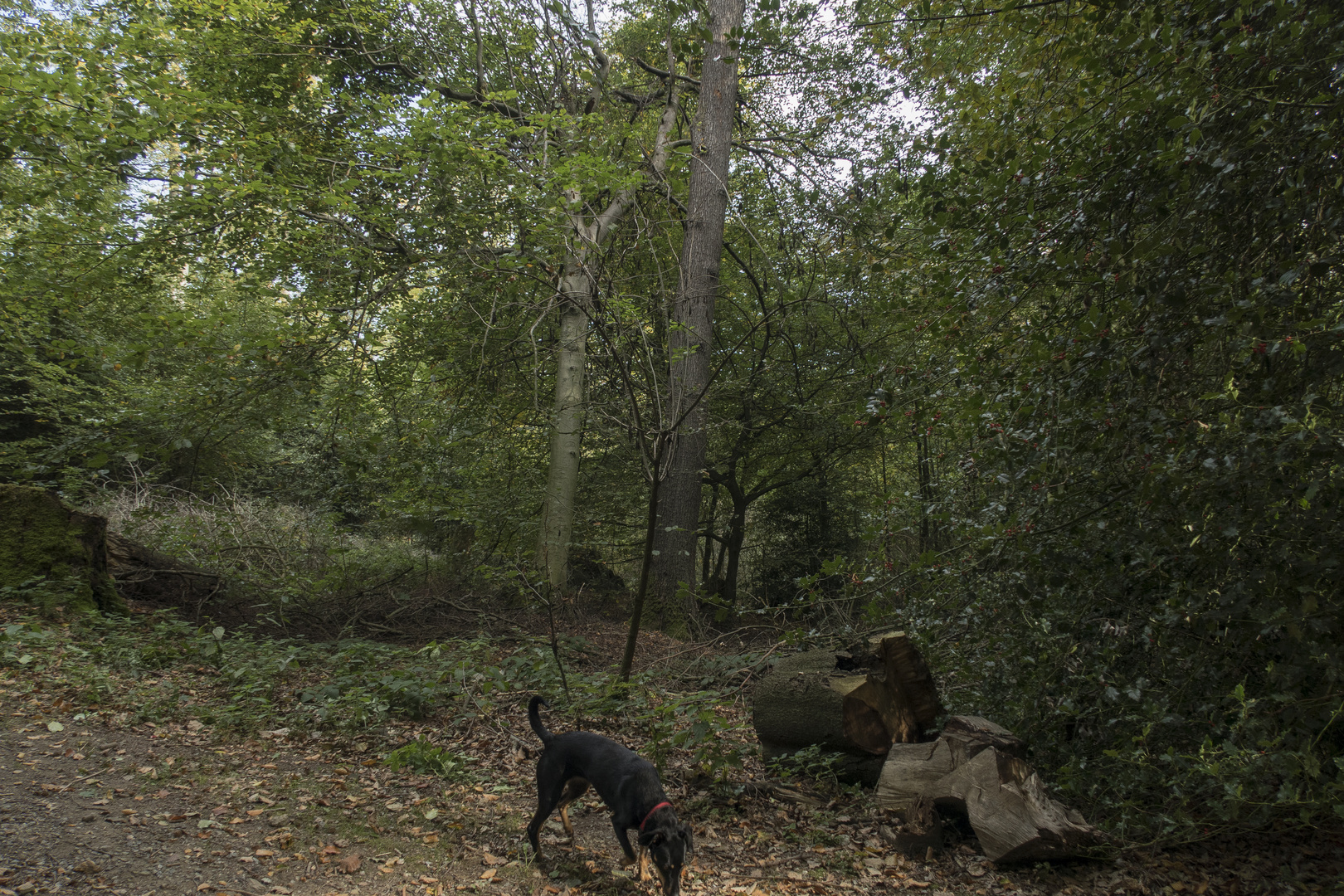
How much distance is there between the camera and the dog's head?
3.18m

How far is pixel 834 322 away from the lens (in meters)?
11.6

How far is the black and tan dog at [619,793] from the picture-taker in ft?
10.5

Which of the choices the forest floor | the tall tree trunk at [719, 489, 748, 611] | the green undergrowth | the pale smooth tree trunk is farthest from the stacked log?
the tall tree trunk at [719, 489, 748, 611]

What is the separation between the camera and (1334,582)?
2.78 m

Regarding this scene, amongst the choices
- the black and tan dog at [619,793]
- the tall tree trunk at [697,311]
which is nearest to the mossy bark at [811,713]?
the black and tan dog at [619,793]

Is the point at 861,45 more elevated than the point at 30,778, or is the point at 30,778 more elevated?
the point at 861,45

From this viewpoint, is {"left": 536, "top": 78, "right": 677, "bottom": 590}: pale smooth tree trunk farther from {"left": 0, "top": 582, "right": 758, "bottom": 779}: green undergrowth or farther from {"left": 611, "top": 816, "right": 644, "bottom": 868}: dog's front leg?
{"left": 611, "top": 816, "right": 644, "bottom": 868}: dog's front leg

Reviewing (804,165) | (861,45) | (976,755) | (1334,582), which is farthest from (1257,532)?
(804,165)

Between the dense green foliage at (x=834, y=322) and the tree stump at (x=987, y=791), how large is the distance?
26 centimetres

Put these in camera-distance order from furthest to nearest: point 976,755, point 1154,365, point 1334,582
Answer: point 976,755
point 1154,365
point 1334,582

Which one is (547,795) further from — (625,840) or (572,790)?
(625,840)

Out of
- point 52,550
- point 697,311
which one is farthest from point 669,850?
point 697,311

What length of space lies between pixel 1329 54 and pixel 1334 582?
2.09m

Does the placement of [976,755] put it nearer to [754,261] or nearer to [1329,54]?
[1329,54]
